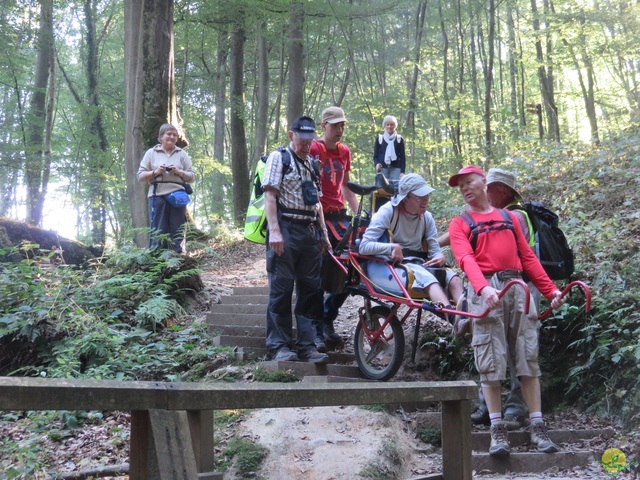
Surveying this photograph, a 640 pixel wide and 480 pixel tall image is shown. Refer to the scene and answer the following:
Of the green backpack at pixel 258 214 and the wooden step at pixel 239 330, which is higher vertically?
the green backpack at pixel 258 214

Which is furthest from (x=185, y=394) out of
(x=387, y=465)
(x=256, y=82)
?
(x=256, y=82)

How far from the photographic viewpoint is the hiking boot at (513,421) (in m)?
5.35

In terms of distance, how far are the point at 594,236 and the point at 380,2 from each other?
9187 millimetres

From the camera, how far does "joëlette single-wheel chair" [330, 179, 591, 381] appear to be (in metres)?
5.52

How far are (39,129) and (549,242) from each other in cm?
1882

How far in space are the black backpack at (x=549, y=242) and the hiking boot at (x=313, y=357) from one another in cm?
223

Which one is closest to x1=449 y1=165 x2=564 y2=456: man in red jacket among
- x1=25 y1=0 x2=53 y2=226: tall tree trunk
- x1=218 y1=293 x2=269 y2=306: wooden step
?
x1=218 y1=293 x2=269 y2=306: wooden step

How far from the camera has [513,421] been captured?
5414 mm

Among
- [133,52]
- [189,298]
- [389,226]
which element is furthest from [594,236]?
[133,52]

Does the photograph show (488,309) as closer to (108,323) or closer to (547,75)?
(108,323)

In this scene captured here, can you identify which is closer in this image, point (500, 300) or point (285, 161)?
point (500, 300)

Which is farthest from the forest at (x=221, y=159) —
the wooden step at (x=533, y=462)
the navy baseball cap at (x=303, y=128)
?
the navy baseball cap at (x=303, y=128)

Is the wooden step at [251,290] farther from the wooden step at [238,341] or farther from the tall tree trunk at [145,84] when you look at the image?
the tall tree trunk at [145,84]

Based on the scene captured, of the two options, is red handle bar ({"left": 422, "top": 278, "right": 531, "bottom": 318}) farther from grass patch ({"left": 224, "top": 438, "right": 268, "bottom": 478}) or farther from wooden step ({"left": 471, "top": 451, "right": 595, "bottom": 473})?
grass patch ({"left": 224, "top": 438, "right": 268, "bottom": 478})
